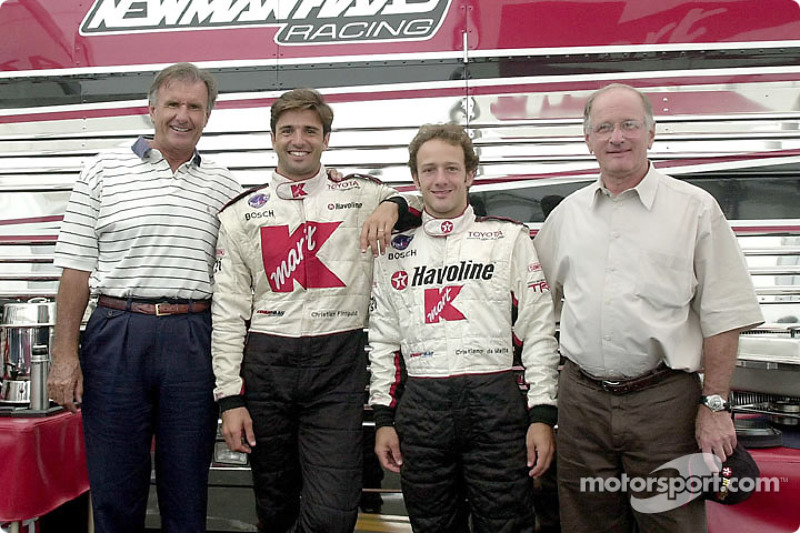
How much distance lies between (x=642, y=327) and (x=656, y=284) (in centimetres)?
15

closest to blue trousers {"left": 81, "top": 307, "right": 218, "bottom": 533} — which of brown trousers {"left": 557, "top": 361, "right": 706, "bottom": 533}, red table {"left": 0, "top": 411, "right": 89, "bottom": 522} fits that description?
red table {"left": 0, "top": 411, "right": 89, "bottom": 522}

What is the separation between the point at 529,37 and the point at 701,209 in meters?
1.37

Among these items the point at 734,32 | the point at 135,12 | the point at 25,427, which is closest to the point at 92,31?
the point at 135,12

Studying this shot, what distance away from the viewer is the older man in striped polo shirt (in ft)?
7.86

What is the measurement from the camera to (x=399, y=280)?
2354 millimetres

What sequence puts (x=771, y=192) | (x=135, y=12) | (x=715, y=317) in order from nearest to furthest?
(x=715, y=317), (x=771, y=192), (x=135, y=12)

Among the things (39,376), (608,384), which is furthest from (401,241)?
(39,376)

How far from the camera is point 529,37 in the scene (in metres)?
3.07

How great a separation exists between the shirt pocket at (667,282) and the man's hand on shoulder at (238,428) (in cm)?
141

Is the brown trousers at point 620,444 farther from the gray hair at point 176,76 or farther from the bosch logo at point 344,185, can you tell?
the gray hair at point 176,76

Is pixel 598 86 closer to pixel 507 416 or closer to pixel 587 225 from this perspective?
pixel 587 225

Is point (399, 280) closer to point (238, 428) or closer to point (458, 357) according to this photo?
point (458, 357)

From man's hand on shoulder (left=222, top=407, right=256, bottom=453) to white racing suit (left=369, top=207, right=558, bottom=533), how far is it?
45 cm

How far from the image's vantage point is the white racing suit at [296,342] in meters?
2.36
